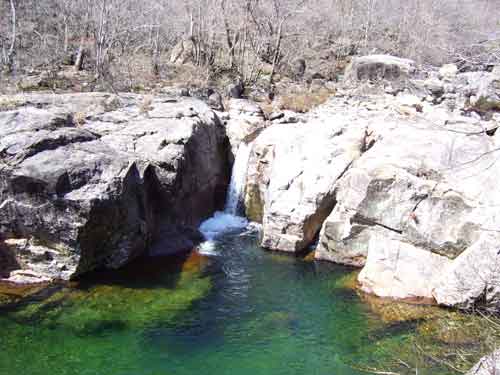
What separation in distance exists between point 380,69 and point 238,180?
11006 mm

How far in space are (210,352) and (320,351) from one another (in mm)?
1929

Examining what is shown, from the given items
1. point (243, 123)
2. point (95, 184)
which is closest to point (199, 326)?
point (95, 184)

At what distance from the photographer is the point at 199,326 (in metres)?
9.34

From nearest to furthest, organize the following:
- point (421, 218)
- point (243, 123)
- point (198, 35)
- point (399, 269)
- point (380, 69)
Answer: point (399, 269), point (421, 218), point (243, 123), point (380, 69), point (198, 35)

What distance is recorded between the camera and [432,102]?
1947 cm

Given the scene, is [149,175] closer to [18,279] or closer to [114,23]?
[18,279]

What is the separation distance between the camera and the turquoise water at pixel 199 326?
8156 mm

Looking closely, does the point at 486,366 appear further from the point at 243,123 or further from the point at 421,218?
the point at 243,123

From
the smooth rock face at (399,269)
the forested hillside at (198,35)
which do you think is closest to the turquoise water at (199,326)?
the smooth rock face at (399,269)

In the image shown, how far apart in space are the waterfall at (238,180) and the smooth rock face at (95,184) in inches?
50.3

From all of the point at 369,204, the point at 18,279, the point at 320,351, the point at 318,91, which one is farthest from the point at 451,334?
the point at 318,91

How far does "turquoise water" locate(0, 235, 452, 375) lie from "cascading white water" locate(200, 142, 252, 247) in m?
2.53

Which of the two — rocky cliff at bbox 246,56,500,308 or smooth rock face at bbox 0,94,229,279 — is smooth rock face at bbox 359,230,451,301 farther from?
smooth rock face at bbox 0,94,229,279

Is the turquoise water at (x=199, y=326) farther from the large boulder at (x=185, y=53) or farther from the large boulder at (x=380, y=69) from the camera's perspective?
the large boulder at (x=185, y=53)
